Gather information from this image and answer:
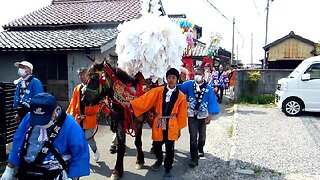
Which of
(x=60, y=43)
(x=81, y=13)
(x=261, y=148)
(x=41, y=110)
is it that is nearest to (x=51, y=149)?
(x=41, y=110)

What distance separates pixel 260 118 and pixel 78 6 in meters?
12.0

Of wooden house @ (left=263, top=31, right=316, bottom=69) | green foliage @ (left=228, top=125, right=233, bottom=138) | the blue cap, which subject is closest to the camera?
the blue cap

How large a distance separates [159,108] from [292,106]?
24.3ft

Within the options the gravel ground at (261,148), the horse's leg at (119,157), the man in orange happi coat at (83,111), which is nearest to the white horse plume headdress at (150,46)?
the man in orange happi coat at (83,111)

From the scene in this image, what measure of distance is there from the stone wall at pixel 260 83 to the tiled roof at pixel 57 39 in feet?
20.3

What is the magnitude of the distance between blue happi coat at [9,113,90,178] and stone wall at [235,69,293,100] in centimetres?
1174

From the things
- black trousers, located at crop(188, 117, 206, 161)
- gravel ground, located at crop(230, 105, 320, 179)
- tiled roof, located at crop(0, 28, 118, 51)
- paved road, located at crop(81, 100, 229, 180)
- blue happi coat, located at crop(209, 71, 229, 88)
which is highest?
tiled roof, located at crop(0, 28, 118, 51)

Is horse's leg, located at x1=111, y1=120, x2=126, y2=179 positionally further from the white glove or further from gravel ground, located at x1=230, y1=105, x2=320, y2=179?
the white glove

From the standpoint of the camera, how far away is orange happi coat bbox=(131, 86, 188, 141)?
470cm

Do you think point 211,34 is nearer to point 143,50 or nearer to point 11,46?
point 11,46

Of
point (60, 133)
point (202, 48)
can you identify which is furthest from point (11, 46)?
point (202, 48)

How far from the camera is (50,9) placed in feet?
54.3

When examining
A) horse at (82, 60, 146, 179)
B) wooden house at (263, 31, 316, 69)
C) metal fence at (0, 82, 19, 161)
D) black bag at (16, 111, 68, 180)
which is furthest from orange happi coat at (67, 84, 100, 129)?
wooden house at (263, 31, 316, 69)

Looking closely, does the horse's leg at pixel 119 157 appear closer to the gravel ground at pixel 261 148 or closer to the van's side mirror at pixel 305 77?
the gravel ground at pixel 261 148
